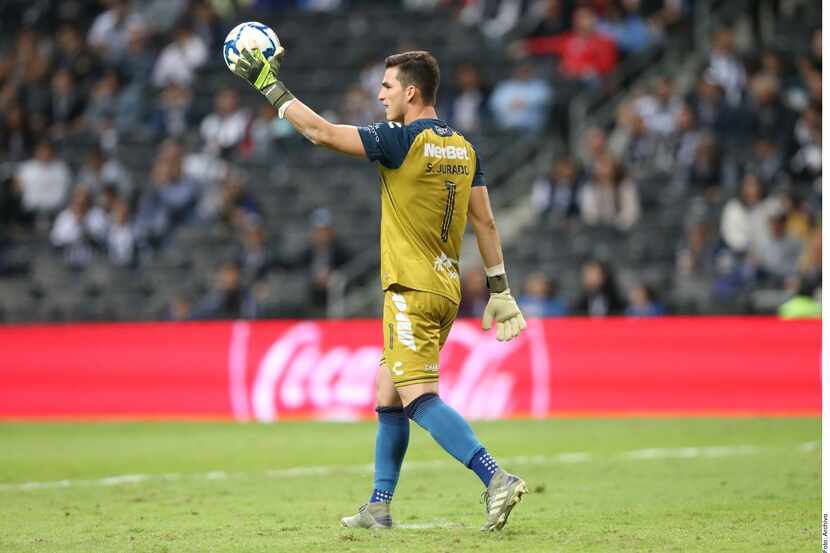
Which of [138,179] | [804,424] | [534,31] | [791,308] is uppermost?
[534,31]

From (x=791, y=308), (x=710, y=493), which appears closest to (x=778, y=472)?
(x=710, y=493)

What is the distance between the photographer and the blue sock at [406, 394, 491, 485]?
7480mm

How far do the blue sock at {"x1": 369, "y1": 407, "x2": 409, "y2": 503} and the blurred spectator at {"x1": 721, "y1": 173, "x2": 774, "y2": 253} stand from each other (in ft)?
38.5

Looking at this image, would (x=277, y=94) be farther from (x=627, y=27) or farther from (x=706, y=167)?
(x=627, y=27)

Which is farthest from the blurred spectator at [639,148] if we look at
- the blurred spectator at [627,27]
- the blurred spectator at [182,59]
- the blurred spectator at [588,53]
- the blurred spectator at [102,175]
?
the blurred spectator at [182,59]

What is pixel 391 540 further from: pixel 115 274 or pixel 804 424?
pixel 115 274

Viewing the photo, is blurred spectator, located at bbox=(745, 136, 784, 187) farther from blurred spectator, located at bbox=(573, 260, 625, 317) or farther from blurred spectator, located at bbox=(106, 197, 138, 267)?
blurred spectator, located at bbox=(106, 197, 138, 267)

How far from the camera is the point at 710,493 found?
31.8 feet

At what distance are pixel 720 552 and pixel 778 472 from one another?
4285mm

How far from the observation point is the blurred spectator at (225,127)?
22.6 metres

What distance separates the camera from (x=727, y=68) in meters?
21.1

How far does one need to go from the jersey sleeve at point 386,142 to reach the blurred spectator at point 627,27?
50.9ft

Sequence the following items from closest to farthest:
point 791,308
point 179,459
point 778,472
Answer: point 778,472 → point 179,459 → point 791,308

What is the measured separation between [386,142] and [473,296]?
11000 millimetres
